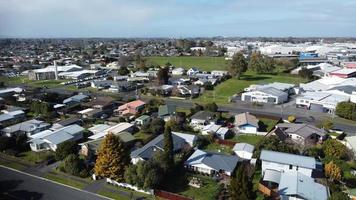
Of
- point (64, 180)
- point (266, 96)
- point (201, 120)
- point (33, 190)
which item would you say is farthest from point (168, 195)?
point (266, 96)

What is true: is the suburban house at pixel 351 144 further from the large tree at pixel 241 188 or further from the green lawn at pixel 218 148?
the large tree at pixel 241 188

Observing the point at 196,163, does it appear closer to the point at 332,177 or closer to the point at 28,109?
the point at 332,177

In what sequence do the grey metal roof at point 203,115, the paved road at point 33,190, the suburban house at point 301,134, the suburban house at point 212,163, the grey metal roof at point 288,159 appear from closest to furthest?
the paved road at point 33,190 → the grey metal roof at point 288,159 → the suburban house at point 212,163 → the suburban house at point 301,134 → the grey metal roof at point 203,115

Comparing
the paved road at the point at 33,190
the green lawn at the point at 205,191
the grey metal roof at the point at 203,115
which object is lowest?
the paved road at the point at 33,190

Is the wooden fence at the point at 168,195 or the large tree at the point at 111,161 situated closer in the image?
the wooden fence at the point at 168,195

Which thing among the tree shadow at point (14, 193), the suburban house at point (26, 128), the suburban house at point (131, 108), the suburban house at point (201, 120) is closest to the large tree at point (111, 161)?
the tree shadow at point (14, 193)

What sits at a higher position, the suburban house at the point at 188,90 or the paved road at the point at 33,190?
the suburban house at the point at 188,90

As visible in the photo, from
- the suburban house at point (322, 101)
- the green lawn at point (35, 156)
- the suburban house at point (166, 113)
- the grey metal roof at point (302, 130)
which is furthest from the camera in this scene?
the suburban house at point (322, 101)

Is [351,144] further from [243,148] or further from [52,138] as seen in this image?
[52,138]

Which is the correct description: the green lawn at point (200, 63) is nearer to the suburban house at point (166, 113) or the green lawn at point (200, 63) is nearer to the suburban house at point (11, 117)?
the suburban house at point (166, 113)
